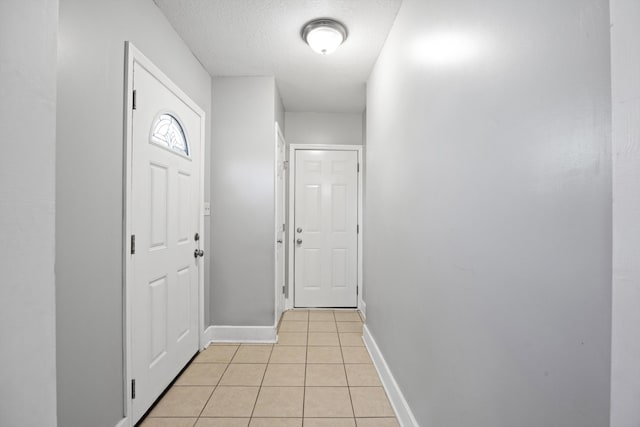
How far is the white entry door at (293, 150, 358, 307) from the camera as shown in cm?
363

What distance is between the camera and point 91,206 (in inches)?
50.0

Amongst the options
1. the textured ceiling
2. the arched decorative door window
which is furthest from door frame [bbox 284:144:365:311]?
the arched decorative door window

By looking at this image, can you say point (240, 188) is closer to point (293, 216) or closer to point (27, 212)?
point (293, 216)

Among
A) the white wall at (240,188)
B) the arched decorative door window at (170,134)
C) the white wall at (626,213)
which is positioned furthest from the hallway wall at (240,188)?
the white wall at (626,213)

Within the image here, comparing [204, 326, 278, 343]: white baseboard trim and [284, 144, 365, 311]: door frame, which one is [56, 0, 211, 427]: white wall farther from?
[284, 144, 365, 311]: door frame

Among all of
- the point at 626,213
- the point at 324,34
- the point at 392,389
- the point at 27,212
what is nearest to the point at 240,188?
the point at 324,34

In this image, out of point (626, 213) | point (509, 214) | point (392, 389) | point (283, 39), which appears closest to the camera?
point (626, 213)

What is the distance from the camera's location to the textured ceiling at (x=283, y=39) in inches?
70.6

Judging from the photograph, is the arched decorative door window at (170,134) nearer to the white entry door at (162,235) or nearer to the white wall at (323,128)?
the white entry door at (162,235)

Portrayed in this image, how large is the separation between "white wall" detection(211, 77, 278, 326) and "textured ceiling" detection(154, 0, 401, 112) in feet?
0.93

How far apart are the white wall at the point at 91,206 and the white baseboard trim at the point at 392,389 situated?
1.50 metres

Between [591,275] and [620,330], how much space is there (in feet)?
0.63

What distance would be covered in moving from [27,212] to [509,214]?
A: 3.48ft

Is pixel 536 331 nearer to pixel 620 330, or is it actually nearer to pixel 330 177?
pixel 620 330
